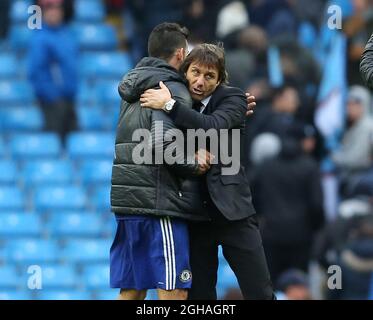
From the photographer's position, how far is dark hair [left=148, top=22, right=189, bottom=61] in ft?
29.1

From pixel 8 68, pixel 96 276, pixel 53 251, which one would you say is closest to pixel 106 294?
pixel 96 276

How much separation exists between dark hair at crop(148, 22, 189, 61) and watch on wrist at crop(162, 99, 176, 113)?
39cm

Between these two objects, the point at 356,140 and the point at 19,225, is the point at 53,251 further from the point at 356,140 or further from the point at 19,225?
the point at 356,140

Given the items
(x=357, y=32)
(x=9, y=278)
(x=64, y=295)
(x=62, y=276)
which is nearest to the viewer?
(x=64, y=295)

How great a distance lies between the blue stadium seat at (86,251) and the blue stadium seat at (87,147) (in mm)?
1036

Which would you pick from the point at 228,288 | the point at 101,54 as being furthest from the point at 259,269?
the point at 101,54

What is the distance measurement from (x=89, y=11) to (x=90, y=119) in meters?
1.69

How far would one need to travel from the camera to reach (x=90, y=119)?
627 inches

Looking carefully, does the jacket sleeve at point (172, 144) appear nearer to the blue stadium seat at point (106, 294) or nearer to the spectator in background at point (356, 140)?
the blue stadium seat at point (106, 294)

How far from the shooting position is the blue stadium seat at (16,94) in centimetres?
1609

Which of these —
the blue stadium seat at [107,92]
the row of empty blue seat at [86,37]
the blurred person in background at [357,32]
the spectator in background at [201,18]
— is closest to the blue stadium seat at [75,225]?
the blue stadium seat at [107,92]

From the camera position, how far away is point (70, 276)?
567 inches

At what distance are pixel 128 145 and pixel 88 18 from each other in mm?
8440

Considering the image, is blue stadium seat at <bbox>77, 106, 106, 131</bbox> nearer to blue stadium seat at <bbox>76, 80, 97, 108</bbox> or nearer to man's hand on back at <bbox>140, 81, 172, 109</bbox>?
blue stadium seat at <bbox>76, 80, 97, 108</bbox>
